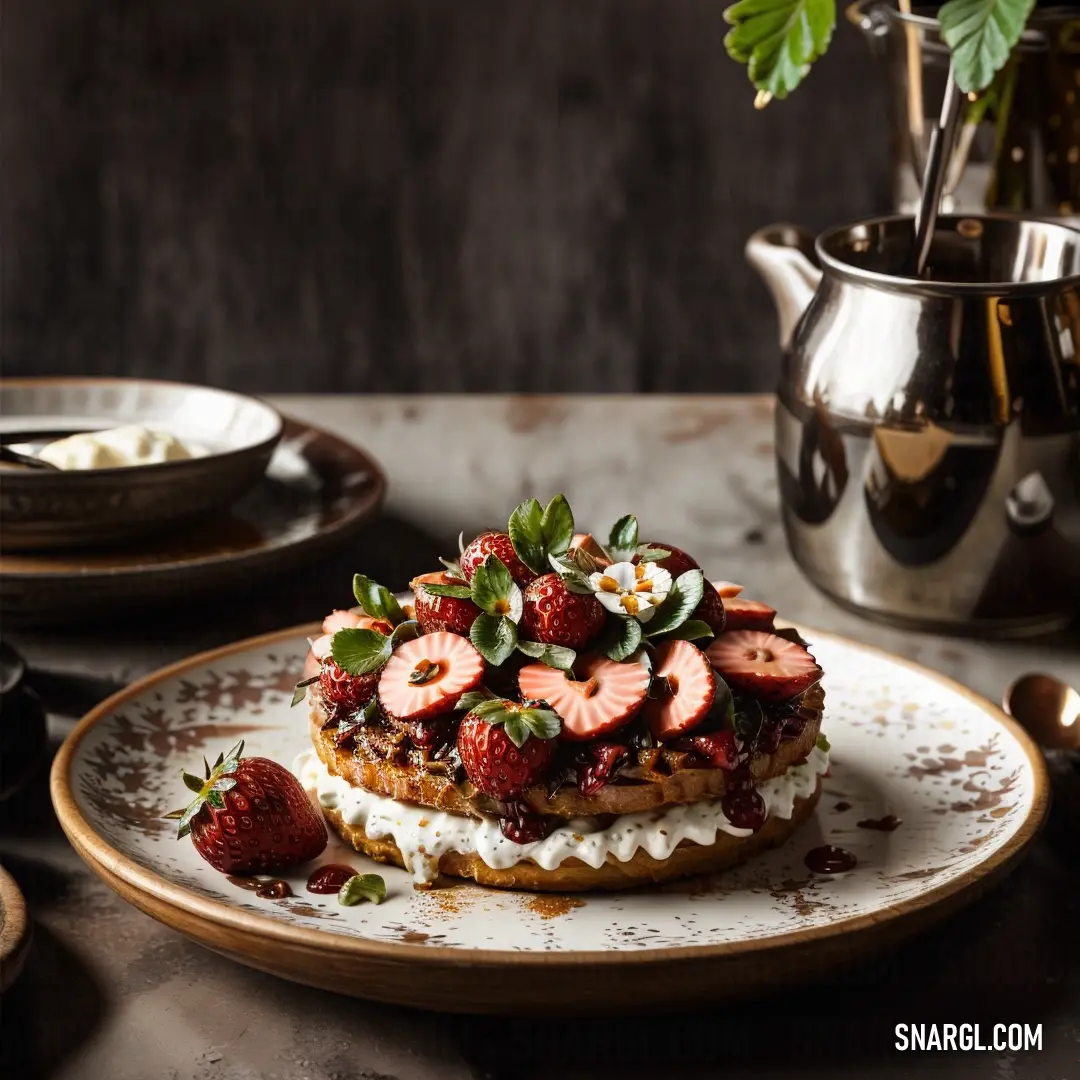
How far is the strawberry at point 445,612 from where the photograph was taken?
1236mm

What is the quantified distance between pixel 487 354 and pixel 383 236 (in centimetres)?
38

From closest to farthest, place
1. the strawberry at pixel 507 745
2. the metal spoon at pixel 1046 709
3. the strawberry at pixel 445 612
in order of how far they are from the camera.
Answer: the strawberry at pixel 507 745, the strawberry at pixel 445 612, the metal spoon at pixel 1046 709

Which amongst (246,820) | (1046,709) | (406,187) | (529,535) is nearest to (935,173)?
(1046,709)

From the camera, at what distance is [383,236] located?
3594mm

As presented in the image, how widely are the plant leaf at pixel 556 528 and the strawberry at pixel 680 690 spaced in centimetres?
14

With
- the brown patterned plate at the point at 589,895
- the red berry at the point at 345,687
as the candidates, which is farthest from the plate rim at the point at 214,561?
the red berry at the point at 345,687

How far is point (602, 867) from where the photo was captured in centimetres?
117

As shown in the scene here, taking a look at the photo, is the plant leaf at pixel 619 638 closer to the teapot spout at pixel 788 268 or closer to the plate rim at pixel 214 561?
the plate rim at pixel 214 561

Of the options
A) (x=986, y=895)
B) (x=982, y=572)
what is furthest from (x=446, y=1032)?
(x=982, y=572)

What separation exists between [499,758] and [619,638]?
5.7 inches

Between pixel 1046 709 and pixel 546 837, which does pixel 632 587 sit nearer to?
pixel 546 837

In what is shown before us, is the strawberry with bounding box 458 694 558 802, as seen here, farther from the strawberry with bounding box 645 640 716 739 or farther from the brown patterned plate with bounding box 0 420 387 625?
the brown patterned plate with bounding box 0 420 387 625

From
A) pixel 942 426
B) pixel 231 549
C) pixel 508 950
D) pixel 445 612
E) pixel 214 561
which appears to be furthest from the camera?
pixel 231 549

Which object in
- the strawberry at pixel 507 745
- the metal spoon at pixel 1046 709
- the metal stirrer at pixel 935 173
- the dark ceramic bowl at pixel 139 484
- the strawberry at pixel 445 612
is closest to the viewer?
the strawberry at pixel 507 745
